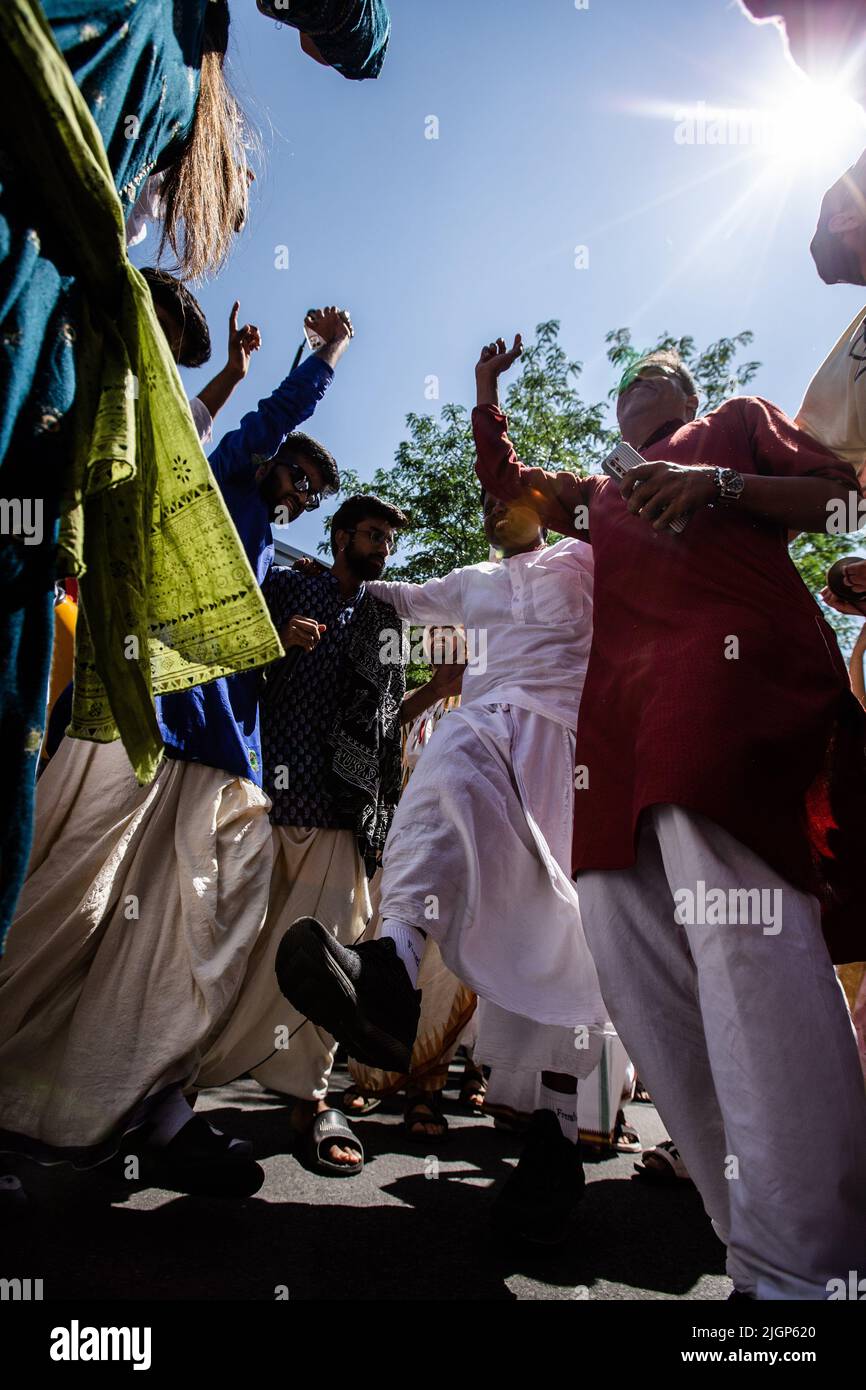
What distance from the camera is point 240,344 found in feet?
9.12

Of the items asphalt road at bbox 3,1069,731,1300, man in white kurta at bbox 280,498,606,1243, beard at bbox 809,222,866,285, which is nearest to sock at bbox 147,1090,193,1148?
asphalt road at bbox 3,1069,731,1300

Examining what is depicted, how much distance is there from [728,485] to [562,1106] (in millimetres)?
1729

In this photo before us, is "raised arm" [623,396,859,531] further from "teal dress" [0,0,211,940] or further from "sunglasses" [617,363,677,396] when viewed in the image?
"teal dress" [0,0,211,940]

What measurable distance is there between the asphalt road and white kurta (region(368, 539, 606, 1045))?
1.65 ft

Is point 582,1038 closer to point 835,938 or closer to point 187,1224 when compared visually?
point 835,938

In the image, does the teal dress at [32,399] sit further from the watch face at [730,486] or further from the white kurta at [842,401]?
the white kurta at [842,401]

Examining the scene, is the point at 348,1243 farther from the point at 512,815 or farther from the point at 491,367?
the point at 491,367

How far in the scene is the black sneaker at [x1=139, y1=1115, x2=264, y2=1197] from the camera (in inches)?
83.0

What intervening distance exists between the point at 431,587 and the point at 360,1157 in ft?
6.59

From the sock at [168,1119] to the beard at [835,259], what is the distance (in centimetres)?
277

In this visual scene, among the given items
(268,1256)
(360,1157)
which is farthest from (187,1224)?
(360,1157)

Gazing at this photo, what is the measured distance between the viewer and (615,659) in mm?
2061

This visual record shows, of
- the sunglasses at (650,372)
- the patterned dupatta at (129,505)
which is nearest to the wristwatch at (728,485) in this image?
the sunglasses at (650,372)

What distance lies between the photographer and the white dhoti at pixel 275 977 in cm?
292
